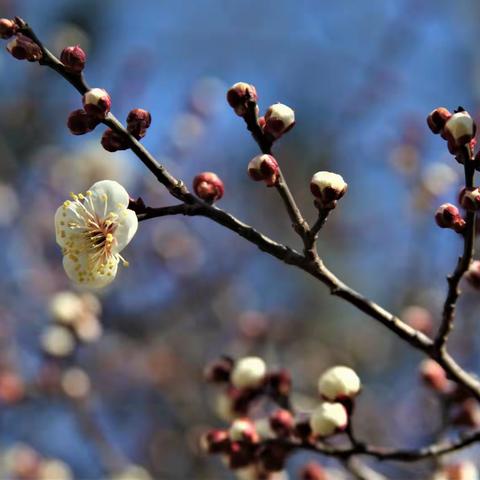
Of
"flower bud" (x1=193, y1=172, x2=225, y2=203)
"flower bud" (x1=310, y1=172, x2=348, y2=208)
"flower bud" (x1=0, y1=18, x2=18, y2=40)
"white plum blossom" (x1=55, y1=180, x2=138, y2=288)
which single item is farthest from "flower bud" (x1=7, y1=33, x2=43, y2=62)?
"flower bud" (x1=310, y1=172, x2=348, y2=208)

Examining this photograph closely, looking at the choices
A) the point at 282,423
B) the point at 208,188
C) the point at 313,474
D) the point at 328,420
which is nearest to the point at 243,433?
the point at 282,423

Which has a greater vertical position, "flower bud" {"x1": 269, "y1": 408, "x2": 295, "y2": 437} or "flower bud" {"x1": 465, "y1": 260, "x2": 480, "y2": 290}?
"flower bud" {"x1": 465, "y1": 260, "x2": 480, "y2": 290}

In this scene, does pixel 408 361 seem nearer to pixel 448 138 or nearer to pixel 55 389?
pixel 55 389

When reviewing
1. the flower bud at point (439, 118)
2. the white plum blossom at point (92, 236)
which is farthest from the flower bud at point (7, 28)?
the flower bud at point (439, 118)

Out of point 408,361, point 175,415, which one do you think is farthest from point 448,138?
point 408,361

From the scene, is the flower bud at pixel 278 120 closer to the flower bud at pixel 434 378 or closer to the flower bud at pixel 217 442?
the flower bud at pixel 217 442

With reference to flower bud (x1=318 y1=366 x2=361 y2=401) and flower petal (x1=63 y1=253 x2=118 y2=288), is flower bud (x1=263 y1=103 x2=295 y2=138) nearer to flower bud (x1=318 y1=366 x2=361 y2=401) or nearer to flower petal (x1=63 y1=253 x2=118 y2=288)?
flower petal (x1=63 y1=253 x2=118 y2=288)

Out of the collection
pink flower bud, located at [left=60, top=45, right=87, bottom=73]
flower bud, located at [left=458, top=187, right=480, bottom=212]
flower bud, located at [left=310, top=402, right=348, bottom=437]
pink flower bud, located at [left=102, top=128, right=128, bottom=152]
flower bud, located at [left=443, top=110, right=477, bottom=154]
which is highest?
flower bud, located at [left=443, top=110, right=477, bottom=154]
